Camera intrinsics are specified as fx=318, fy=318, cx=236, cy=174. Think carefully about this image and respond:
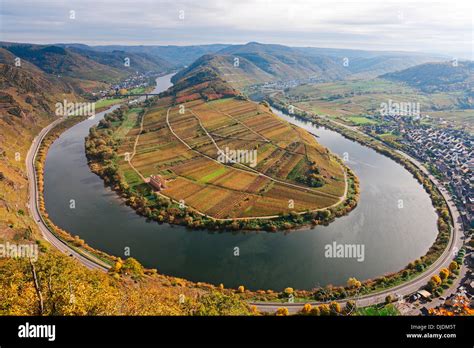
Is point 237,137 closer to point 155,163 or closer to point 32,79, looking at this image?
point 155,163

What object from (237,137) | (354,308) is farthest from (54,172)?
(354,308)

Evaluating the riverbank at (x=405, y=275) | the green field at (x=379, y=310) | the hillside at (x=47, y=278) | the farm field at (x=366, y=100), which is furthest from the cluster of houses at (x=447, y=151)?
the hillside at (x=47, y=278)

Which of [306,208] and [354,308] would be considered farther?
[306,208]

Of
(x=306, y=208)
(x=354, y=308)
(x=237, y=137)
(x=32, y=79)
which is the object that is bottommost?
(x=354, y=308)

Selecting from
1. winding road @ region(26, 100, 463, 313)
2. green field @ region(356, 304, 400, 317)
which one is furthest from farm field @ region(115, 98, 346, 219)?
green field @ region(356, 304, 400, 317)

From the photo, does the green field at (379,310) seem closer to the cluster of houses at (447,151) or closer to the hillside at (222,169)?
the hillside at (222,169)

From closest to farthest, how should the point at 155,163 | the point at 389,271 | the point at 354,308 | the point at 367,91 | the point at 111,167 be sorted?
the point at 354,308 < the point at 389,271 < the point at 111,167 < the point at 155,163 < the point at 367,91

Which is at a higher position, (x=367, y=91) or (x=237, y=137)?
(x=367, y=91)

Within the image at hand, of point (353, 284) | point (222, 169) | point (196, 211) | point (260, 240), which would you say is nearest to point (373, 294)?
point (353, 284)
